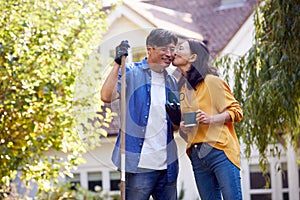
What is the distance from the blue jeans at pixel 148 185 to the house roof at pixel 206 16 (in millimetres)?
10356

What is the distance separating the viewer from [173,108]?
462cm

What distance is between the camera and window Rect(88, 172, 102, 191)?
658 inches

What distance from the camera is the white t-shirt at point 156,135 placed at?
4.64m

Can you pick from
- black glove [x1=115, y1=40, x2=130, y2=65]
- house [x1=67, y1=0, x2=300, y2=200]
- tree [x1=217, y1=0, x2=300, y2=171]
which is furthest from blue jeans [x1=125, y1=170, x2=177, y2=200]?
house [x1=67, y1=0, x2=300, y2=200]

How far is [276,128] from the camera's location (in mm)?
8117

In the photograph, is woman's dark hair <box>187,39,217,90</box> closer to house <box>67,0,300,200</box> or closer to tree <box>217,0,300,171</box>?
tree <box>217,0,300,171</box>

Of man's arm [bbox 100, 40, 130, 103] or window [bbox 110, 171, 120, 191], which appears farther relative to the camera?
window [bbox 110, 171, 120, 191]

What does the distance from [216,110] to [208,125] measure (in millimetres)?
114

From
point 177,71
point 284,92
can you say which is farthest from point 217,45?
point 177,71

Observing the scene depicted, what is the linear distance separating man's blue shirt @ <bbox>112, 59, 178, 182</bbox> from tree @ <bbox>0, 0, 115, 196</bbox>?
13.2 ft

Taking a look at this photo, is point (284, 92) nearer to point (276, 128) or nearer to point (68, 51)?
point (276, 128)

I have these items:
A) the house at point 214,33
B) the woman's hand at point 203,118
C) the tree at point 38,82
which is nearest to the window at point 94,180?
the house at point 214,33

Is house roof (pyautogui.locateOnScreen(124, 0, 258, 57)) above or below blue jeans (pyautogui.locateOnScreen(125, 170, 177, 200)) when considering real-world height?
above

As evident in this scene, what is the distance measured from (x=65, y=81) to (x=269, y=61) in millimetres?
2477
